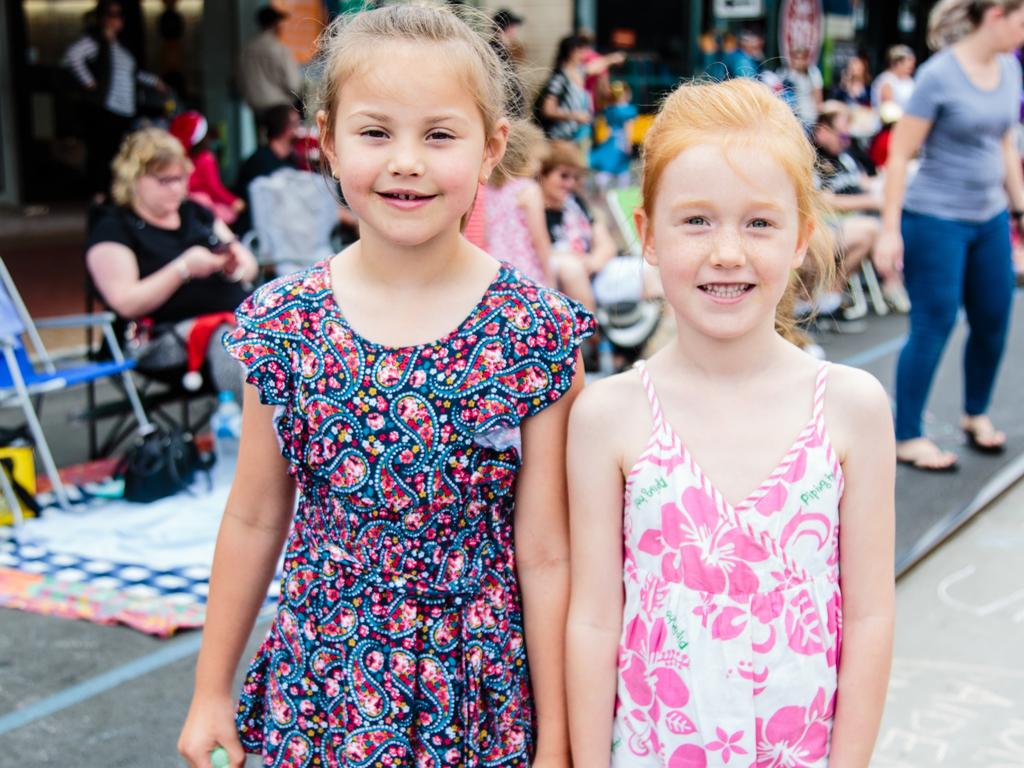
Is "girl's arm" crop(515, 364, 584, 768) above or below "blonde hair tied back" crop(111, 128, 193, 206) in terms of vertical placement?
below

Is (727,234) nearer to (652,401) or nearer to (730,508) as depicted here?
(652,401)

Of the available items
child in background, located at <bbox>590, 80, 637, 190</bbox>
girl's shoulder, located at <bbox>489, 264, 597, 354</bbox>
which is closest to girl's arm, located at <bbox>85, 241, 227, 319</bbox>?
girl's shoulder, located at <bbox>489, 264, 597, 354</bbox>

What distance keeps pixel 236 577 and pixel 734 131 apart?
93 cm

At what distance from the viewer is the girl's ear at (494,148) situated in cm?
176

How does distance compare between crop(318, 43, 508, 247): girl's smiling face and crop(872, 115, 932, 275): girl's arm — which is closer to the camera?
crop(318, 43, 508, 247): girl's smiling face

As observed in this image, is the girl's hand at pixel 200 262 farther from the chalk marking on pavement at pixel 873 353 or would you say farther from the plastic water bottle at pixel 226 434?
the chalk marking on pavement at pixel 873 353

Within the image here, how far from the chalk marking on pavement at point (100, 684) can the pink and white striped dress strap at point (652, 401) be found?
187 cm

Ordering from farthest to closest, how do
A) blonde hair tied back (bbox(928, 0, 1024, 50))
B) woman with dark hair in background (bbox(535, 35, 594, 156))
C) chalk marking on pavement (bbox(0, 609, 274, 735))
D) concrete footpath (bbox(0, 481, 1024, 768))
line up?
woman with dark hair in background (bbox(535, 35, 594, 156)) < blonde hair tied back (bbox(928, 0, 1024, 50)) < chalk marking on pavement (bbox(0, 609, 274, 735)) < concrete footpath (bbox(0, 481, 1024, 768))

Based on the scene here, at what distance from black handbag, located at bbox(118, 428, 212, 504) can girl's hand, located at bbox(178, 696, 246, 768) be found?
11.0 ft

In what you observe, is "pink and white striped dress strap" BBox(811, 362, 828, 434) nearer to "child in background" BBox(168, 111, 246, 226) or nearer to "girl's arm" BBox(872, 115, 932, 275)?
"girl's arm" BBox(872, 115, 932, 275)

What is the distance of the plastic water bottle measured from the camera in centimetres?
542

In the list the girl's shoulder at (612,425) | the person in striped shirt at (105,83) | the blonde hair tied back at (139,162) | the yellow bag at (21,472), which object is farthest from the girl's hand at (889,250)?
the person in striped shirt at (105,83)

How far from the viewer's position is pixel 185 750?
1789mm

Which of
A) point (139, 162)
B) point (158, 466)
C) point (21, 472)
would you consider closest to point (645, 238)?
point (158, 466)
